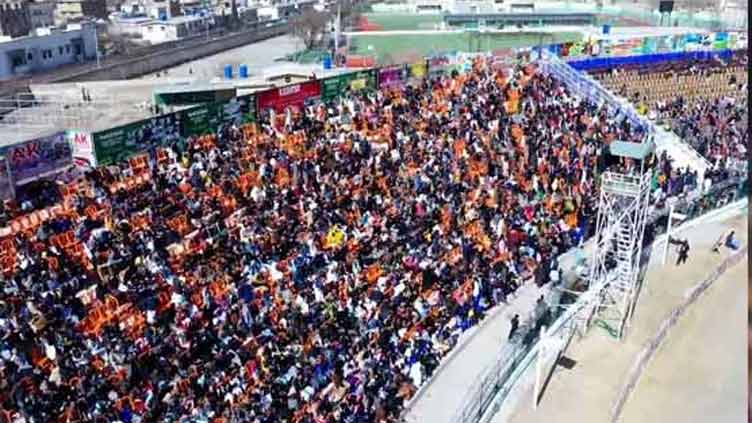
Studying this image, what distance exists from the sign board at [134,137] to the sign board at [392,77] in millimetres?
11245

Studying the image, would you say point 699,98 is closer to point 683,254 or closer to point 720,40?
point 720,40

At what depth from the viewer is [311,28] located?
68438 millimetres

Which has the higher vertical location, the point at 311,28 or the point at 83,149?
the point at 311,28

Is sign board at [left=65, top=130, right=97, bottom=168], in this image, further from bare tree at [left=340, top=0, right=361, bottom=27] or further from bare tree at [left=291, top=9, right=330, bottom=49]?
bare tree at [left=340, top=0, right=361, bottom=27]

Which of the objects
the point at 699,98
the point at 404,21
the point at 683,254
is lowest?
the point at 683,254

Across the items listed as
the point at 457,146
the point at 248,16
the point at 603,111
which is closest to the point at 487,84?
the point at 603,111

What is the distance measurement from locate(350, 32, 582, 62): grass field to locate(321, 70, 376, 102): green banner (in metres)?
19.8

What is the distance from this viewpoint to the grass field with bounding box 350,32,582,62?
2088 inches

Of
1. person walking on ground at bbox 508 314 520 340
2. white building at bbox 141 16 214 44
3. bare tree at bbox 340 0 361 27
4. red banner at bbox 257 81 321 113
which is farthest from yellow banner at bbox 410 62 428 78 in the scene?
white building at bbox 141 16 214 44

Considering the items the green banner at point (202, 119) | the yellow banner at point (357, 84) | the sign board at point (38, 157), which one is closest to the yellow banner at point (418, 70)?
the yellow banner at point (357, 84)

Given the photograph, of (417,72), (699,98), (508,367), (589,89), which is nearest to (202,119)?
(417,72)

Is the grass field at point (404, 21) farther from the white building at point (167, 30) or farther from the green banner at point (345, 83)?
the green banner at point (345, 83)

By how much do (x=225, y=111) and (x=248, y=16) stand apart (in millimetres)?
74912

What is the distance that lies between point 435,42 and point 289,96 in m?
27.9
